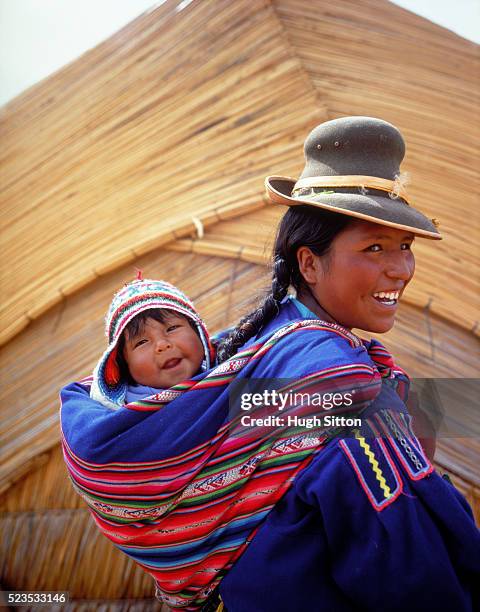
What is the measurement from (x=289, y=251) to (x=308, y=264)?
8 cm

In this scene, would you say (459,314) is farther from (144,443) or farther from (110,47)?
(110,47)

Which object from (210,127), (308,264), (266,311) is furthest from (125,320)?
(210,127)

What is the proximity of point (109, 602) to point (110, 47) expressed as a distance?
2.52m

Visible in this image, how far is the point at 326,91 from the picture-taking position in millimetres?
3004

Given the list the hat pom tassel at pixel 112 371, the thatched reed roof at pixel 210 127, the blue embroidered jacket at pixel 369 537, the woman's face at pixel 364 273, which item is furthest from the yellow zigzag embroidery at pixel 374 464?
the thatched reed roof at pixel 210 127

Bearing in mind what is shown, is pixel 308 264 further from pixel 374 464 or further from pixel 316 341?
pixel 374 464

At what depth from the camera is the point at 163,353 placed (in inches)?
75.5

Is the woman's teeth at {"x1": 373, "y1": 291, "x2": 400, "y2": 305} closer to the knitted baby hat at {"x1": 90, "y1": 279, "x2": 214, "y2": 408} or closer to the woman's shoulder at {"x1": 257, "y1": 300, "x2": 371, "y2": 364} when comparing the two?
the woman's shoulder at {"x1": 257, "y1": 300, "x2": 371, "y2": 364}

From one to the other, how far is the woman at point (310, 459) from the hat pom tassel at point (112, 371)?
0.14 metres

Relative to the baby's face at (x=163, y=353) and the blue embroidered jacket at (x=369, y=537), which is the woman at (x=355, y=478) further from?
the baby's face at (x=163, y=353)

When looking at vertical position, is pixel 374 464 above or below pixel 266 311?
below

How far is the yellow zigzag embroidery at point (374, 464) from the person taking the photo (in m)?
1.39

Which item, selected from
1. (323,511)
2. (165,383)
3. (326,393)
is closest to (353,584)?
(323,511)

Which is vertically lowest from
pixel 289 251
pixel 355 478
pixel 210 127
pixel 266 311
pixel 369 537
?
pixel 369 537
